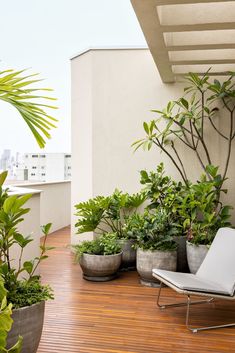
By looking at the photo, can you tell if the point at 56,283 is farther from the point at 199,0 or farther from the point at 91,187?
the point at 199,0

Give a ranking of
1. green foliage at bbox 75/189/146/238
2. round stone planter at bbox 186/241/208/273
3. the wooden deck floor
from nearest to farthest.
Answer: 1. the wooden deck floor
2. round stone planter at bbox 186/241/208/273
3. green foliage at bbox 75/189/146/238

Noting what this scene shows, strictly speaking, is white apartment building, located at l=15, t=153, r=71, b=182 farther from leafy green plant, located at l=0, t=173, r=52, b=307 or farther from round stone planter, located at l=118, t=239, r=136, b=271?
leafy green plant, located at l=0, t=173, r=52, b=307

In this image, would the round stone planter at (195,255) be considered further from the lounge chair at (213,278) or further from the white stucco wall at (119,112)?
the white stucco wall at (119,112)

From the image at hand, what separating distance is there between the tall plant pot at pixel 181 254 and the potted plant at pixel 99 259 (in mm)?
793

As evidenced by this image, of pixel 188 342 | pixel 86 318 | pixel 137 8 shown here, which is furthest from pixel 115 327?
pixel 137 8

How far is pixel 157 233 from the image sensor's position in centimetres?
492

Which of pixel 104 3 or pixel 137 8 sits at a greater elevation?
pixel 104 3

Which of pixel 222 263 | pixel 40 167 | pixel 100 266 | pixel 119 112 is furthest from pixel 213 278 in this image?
pixel 40 167

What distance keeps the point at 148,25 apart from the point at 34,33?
963cm

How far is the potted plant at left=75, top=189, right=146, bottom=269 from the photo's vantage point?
5.44 metres

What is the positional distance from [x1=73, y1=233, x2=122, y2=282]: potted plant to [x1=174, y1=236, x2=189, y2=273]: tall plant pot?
0.79m

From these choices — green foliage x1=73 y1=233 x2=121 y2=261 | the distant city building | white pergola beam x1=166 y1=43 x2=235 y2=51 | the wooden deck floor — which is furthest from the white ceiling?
the distant city building

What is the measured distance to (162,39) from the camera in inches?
161

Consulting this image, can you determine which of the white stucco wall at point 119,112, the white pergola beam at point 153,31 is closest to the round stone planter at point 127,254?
the white stucco wall at point 119,112
